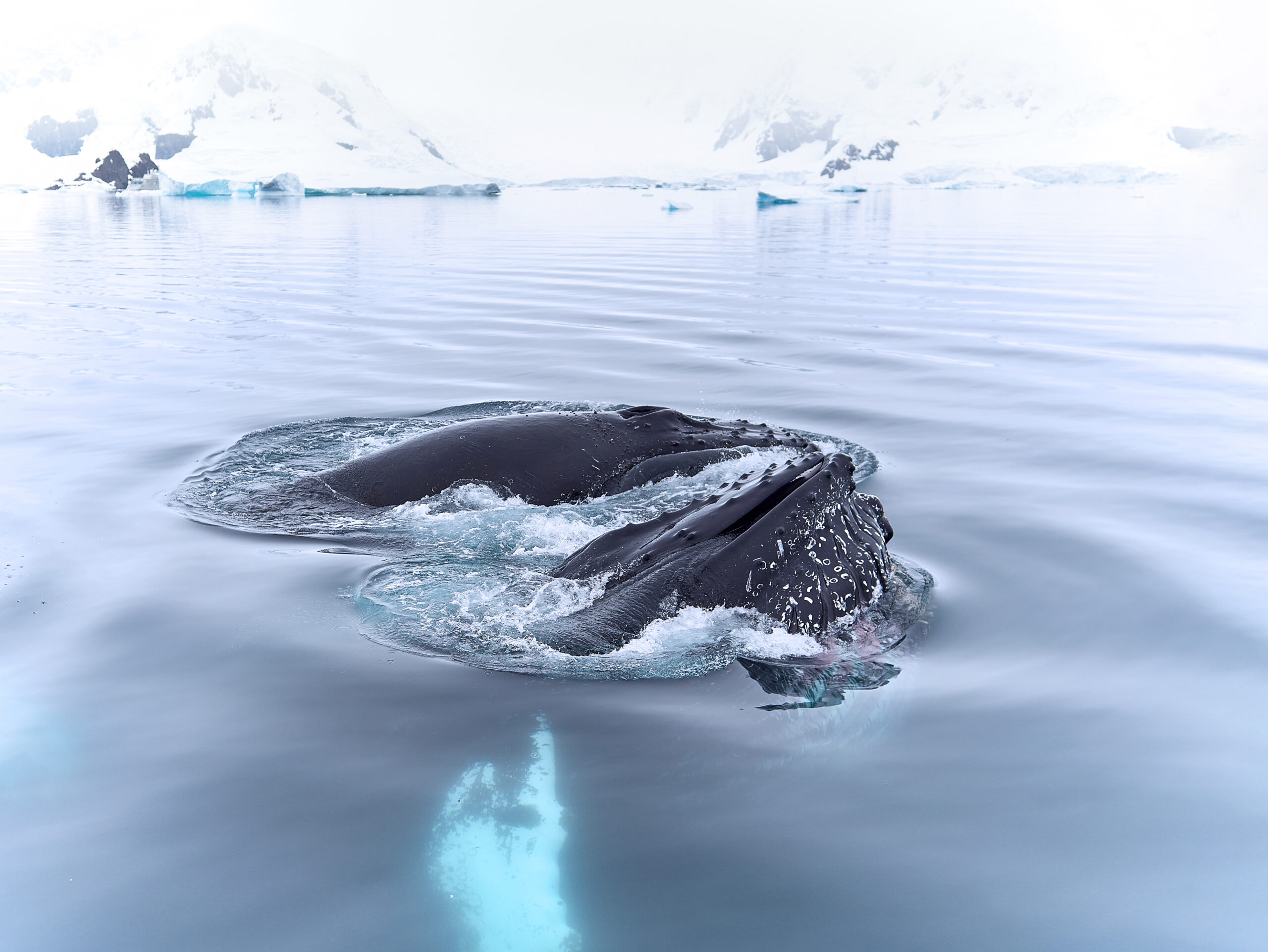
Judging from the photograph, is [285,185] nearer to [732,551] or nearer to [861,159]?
[732,551]

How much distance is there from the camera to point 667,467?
7883 mm

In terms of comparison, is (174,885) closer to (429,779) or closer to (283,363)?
(429,779)

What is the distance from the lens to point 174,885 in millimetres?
3584

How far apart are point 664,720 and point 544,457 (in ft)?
11.3

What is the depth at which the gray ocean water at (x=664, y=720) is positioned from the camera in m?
3.51

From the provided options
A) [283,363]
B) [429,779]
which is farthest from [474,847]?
[283,363]

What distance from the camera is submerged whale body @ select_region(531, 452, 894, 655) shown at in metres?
5.29

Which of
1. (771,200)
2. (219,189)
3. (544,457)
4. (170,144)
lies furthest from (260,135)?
(544,457)

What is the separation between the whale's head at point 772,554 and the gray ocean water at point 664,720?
487mm

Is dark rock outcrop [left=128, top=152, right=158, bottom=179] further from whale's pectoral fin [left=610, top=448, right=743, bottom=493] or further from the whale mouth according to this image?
the whale mouth

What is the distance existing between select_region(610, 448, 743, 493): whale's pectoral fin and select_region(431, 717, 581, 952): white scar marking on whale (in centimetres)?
369

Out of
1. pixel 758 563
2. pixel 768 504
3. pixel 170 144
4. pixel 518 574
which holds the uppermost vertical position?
pixel 170 144

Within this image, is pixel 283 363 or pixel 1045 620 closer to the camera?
pixel 1045 620

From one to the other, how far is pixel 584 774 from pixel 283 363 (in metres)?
10.9
